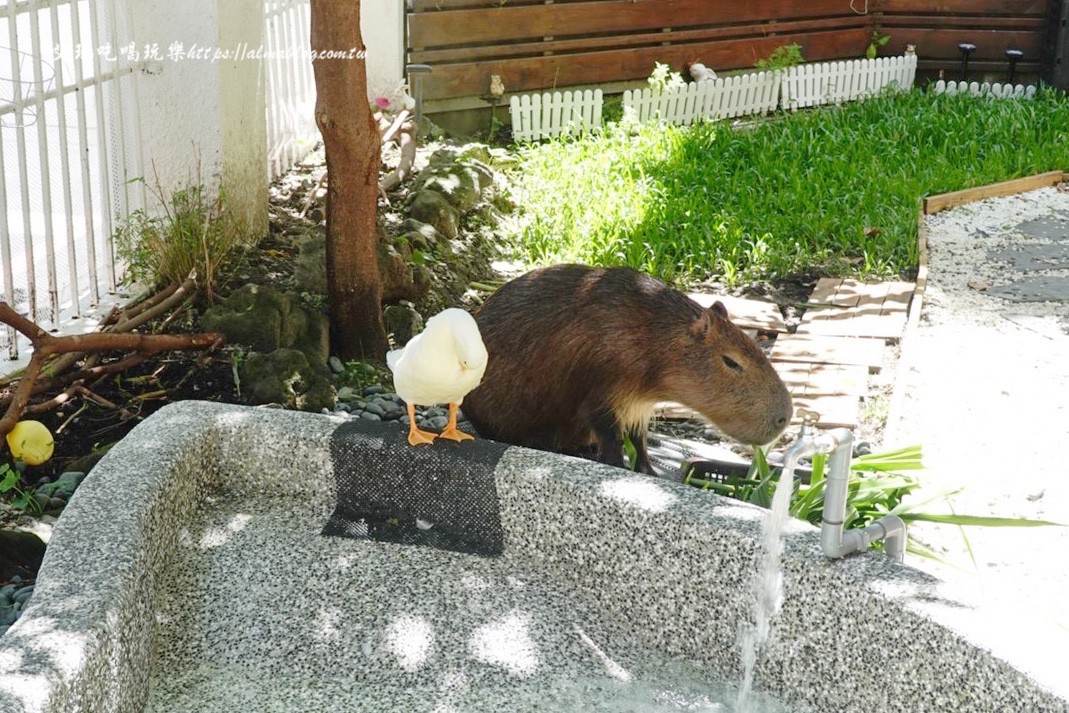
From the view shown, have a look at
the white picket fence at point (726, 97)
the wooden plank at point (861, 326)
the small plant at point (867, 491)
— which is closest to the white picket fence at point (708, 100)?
the white picket fence at point (726, 97)

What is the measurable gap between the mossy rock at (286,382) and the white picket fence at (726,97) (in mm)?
5673

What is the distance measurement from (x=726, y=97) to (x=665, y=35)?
0.87 m

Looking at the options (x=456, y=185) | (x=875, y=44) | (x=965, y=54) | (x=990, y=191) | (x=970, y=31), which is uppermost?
(x=970, y=31)

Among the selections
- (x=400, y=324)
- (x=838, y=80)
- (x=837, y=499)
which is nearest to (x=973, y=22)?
(x=838, y=80)

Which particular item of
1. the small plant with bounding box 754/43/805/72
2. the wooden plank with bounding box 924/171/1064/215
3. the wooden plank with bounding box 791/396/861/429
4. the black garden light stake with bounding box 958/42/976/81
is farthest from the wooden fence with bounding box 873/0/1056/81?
the wooden plank with bounding box 791/396/861/429

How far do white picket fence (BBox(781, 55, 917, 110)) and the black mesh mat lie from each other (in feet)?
32.8

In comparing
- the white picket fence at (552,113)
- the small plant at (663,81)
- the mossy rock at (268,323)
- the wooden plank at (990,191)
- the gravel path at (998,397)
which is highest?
the small plant at (663,81)

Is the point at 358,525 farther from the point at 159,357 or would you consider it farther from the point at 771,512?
the point at 159,357

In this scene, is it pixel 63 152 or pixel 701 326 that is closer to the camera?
pixel 701 326

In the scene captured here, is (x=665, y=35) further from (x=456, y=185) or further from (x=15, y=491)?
(x=15, y=491)

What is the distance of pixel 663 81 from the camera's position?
470 inches

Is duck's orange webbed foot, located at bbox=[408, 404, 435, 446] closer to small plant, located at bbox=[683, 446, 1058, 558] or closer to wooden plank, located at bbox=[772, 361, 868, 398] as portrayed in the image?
small plant, located at bbox=[683, 446, 1058, 558]

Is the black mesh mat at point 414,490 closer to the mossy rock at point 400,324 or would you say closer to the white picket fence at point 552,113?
the mossy rock at point 400,324

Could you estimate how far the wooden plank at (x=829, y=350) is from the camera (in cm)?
650
